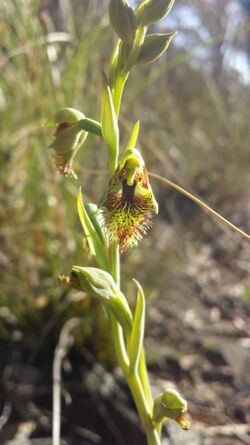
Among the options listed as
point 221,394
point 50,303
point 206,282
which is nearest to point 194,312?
point 206,282

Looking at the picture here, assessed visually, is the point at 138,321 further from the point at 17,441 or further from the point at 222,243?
the point at 222,243

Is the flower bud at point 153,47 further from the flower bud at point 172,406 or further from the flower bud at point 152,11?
the flower bud at point 172,406

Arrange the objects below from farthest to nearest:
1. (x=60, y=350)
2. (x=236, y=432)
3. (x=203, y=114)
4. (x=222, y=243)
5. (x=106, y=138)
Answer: (x=203, y=114) → (x=222, y=243) → (x=60, y=350) → (x=236, y=432) → (x=106, y=138)

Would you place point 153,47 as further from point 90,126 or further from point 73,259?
point 73,259

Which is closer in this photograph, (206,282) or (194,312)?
(194,312)

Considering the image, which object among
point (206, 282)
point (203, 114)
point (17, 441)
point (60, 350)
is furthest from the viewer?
point (203, 114)

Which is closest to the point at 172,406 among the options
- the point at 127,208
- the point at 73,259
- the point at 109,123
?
the point at 127,208

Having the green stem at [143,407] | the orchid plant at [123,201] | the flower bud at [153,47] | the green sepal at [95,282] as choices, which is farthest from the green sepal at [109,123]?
the green stem at [143,407]
